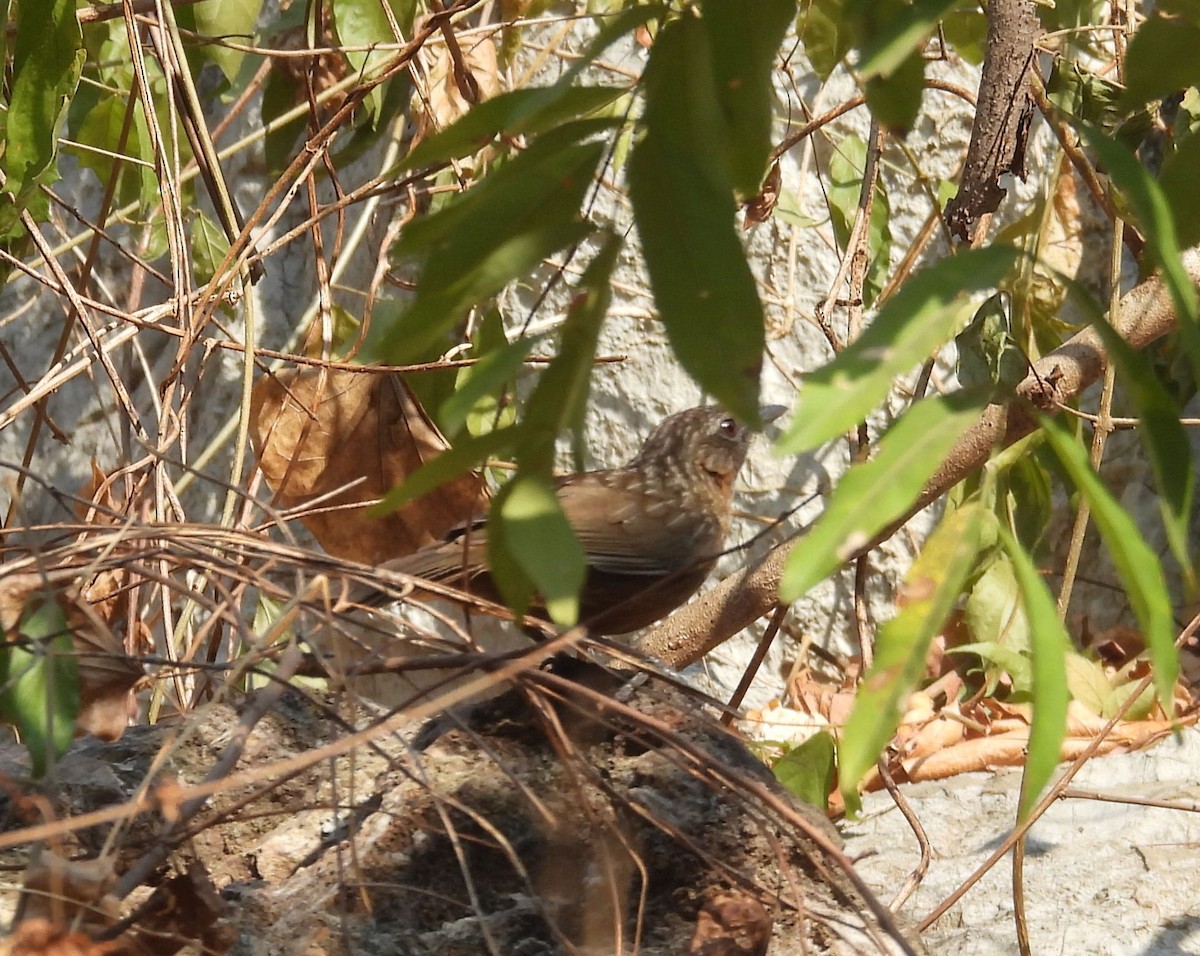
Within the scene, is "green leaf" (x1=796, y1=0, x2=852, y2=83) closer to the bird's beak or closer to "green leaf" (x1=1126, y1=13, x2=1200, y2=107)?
the bird's beak

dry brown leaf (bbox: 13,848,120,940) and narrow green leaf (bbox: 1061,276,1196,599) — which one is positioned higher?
narrow green leaf (bbox: 1061,276,1196,599)

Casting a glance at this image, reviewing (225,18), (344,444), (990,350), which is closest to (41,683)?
(990,350)

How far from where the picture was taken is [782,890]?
2191 millimetres

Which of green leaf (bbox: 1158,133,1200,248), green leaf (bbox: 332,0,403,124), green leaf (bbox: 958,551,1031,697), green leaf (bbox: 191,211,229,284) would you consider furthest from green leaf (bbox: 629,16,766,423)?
green leaf (bbox: 191,211,229,284)

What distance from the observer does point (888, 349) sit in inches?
40.8

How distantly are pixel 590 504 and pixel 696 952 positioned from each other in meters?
2.00

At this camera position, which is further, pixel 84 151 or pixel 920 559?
pixel 84 151

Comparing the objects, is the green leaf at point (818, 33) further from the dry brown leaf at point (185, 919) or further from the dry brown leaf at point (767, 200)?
the dry brown leaf at point (185, 919)

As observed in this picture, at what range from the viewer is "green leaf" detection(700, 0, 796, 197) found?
1304 mm

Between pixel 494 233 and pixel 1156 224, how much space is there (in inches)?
22.4

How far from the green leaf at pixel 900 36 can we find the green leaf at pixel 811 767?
2.13 meters

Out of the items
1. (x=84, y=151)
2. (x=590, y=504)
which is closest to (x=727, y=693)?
(x=590, y=504)

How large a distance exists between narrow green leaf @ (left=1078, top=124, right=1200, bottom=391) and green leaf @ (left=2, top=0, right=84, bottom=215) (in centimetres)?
208

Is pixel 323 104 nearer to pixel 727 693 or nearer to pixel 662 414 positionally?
pixel 662 414
